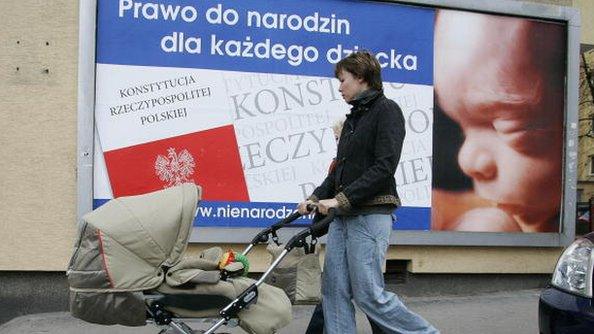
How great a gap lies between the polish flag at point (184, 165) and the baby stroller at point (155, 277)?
8.50 feet

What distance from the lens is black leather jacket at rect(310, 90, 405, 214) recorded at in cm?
345

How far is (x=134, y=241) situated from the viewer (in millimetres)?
2988

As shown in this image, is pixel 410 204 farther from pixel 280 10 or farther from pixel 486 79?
pixel 280 10

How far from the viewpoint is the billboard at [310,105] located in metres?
5.73

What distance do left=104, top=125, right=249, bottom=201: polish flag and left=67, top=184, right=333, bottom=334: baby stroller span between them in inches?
102

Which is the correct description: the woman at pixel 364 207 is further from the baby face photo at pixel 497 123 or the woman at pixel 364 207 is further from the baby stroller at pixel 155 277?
the baby face photo at pixel 497 123

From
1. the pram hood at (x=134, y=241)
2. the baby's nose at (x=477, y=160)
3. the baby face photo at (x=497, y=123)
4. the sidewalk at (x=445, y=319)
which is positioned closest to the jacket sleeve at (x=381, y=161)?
the pram hood at (x=134, y=241)

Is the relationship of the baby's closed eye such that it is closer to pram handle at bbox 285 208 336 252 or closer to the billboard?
the billboard

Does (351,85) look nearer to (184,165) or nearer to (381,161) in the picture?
(381,161)

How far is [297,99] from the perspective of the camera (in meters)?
6.11

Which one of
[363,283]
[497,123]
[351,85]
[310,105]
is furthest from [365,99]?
[497,123]

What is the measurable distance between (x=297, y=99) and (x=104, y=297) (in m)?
3.52

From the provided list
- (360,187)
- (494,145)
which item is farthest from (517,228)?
(360,187)

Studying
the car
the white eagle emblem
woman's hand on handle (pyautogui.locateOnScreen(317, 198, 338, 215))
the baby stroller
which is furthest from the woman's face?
the white eagle emblem
